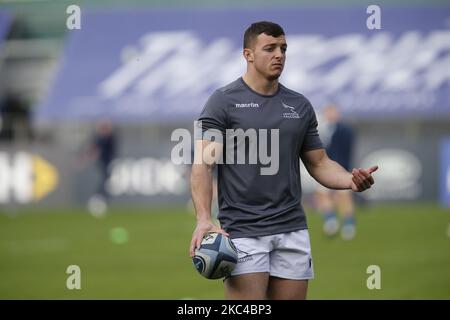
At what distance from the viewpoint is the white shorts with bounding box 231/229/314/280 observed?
6.37m

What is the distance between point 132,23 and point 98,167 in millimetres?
7309

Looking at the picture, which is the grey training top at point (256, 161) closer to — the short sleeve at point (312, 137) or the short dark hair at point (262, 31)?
the short sleeve at point (312, 137)

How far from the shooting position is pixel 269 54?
6434mm

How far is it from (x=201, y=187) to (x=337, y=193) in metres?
12.5

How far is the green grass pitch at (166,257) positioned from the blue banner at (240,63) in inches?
300

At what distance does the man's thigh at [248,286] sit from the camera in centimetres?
633

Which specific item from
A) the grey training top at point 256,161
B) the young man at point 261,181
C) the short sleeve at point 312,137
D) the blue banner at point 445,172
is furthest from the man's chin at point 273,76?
the blue banner at point 445,172

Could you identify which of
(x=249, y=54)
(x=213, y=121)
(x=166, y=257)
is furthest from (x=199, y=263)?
(x=166, y=257)

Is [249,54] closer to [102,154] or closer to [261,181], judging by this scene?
[261,181]

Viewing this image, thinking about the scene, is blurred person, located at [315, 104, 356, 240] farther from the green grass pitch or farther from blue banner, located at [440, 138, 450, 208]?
blue banner, located at [440, 138, 450, 208]

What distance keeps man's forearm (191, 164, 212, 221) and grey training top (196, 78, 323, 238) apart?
205 millimetres
